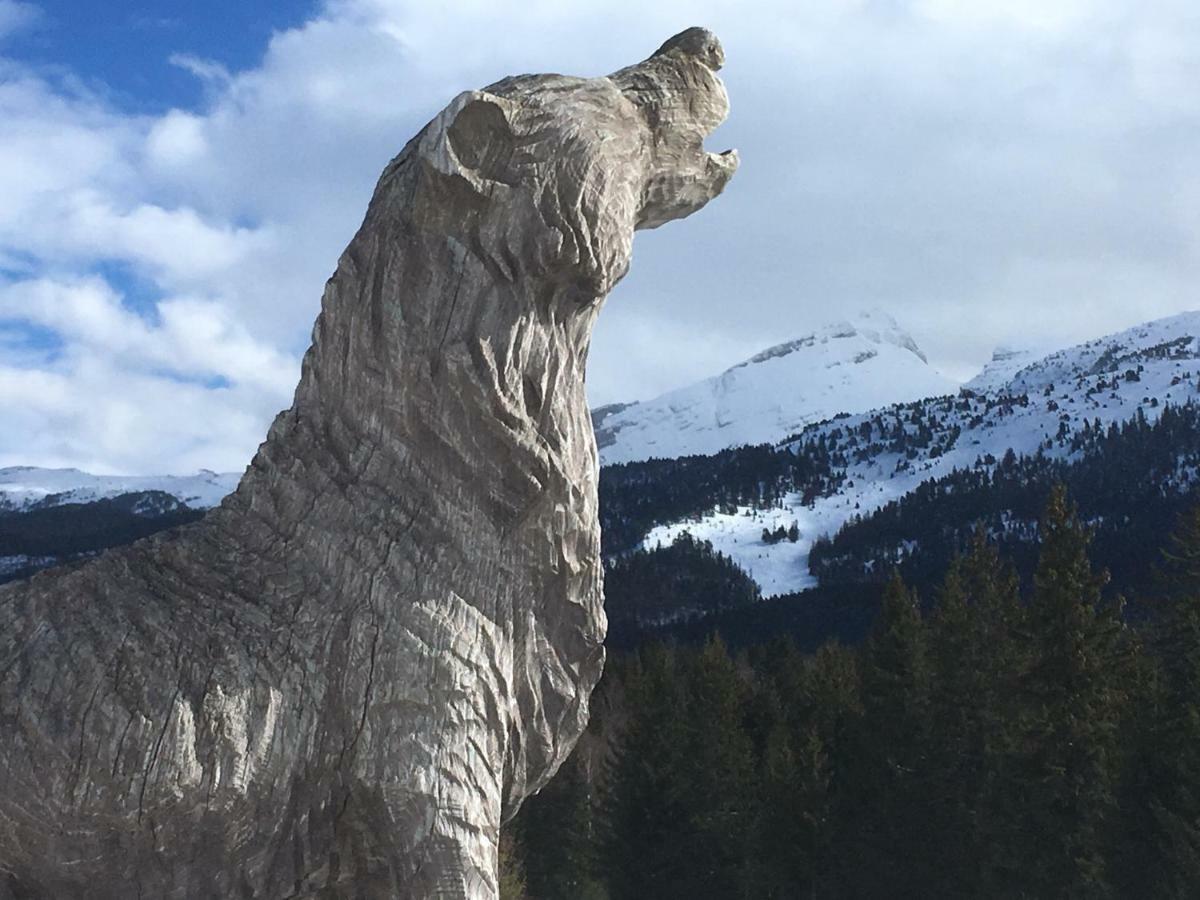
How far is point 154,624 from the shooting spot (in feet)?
11.0

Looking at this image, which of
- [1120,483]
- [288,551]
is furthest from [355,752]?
[1120,483]

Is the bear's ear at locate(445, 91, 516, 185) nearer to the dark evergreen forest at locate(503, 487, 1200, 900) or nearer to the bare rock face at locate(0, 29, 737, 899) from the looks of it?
the bare rock face at locate(0, 29, 737, 899)

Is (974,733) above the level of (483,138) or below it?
below

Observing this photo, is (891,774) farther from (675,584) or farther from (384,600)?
(675,584)

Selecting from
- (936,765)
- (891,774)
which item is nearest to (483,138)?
(936,765)

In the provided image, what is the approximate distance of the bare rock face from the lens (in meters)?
3.18

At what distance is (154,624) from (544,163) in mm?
1705

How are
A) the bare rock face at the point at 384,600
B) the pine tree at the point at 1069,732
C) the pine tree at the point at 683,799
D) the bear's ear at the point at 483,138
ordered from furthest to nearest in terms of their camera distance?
1. the pine tree at the point at 683,799
2. the pine tree at the point at 1069,732
3. the bear's ear at the point at 483,138
4. the bare rock face at the point at 384,600

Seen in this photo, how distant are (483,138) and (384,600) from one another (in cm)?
136

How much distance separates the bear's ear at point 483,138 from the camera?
11.5ft

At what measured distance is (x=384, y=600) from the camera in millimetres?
3398

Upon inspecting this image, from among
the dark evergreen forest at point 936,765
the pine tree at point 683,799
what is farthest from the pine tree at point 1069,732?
the pine tree at point 683,799

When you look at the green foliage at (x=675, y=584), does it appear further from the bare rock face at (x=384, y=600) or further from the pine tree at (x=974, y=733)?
the bare rock face at (x=384, y=600)

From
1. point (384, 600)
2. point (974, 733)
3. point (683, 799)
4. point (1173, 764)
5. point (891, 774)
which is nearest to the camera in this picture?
point (384, 600)
